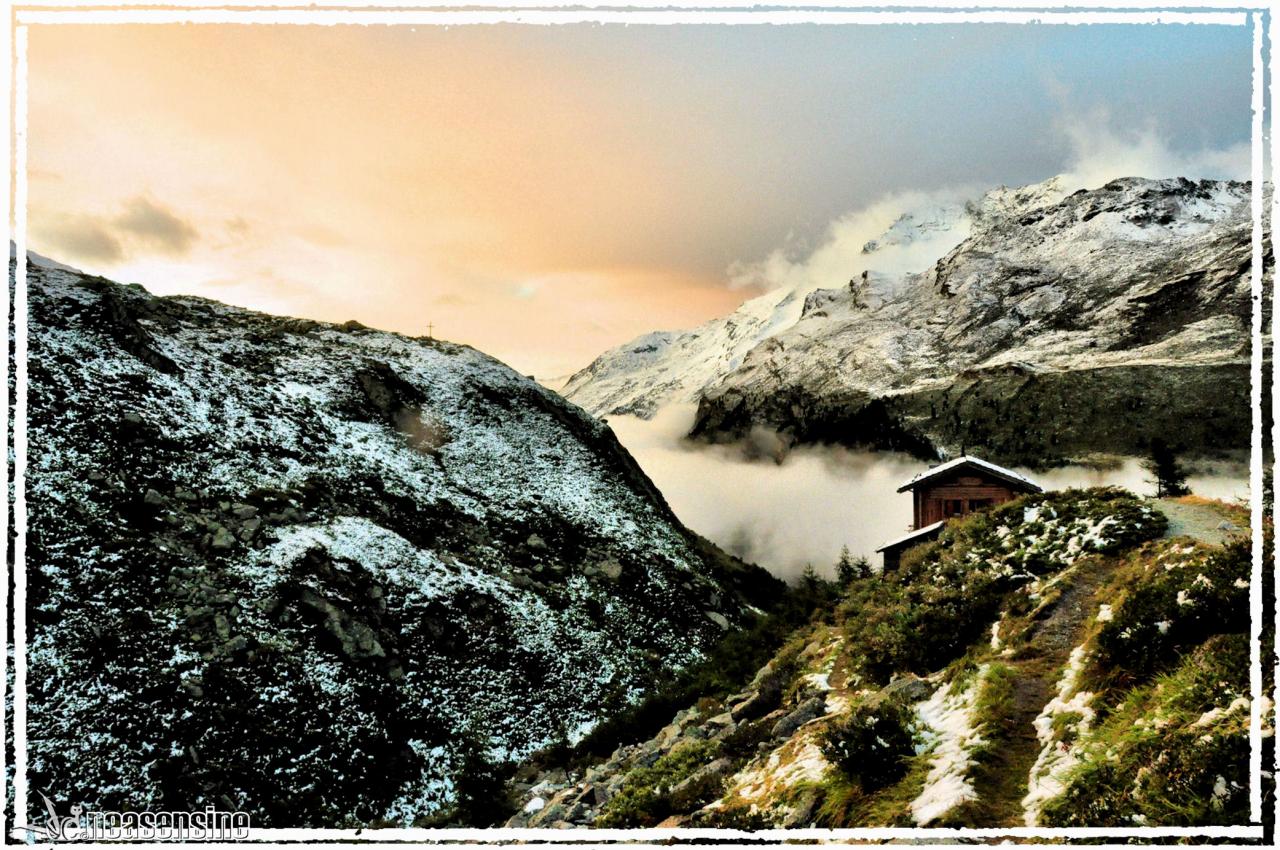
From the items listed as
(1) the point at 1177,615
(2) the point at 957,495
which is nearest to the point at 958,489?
(2) the point at 957,495

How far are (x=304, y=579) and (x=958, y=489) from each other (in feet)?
117

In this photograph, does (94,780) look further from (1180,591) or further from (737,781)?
(1180,591)

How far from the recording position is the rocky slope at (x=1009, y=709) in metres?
8.41

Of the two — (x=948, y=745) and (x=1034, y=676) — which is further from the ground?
(x=1034, y=676)

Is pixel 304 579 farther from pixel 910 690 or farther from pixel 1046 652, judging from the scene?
pixel 1046 652

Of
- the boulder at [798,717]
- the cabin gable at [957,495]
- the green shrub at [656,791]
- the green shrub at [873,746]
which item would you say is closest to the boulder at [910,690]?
the green shrub at [873,746]

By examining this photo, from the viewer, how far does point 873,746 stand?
36.5ft

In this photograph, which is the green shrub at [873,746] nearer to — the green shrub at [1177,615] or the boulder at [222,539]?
the green shrub at [1177,615]

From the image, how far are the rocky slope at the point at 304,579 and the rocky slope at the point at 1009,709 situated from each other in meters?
7.33

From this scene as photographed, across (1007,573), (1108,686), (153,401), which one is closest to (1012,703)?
(1108,686)

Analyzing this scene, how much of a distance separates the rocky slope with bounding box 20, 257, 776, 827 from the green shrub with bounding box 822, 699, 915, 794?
16646 mm

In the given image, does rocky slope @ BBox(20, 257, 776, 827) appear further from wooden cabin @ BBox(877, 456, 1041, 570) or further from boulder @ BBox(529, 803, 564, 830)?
wooden cabin @ BBox(877, 456, 1041, 570)

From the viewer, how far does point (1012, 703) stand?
38.3 feet

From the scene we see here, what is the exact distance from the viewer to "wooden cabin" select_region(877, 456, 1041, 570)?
3897 cm
